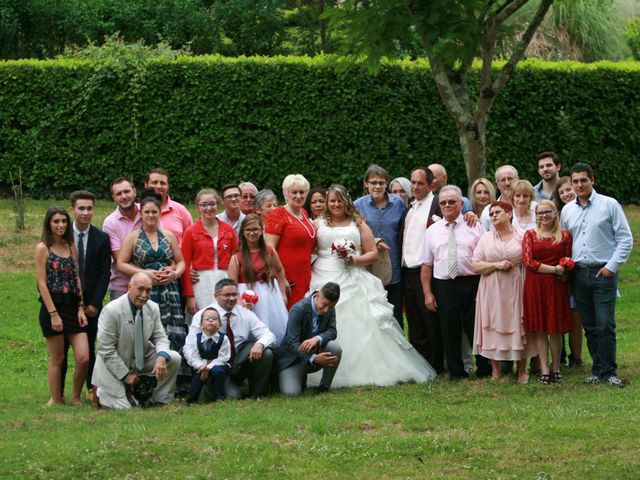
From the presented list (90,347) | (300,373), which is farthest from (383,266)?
(90,347)

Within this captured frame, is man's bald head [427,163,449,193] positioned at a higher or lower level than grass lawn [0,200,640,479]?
higher

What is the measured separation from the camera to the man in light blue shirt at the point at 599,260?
10.2 m

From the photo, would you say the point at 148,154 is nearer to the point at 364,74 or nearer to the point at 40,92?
the point at 40,92

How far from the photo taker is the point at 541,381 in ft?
34.4

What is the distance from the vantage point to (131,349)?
32.3 feet

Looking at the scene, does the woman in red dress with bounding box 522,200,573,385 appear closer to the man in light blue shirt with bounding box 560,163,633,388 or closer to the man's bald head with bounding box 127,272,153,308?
the man in light blue shirt with bounding box 560,163,633,388

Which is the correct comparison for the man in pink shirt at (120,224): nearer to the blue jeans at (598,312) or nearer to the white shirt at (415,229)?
the white shirt at (415,229)

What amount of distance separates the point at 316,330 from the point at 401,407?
4.13 ft

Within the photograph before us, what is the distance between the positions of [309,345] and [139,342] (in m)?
1.55

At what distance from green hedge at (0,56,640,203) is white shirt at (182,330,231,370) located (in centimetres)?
1033

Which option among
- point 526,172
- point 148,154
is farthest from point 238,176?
point 526,172

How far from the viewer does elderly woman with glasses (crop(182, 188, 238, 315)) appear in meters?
10.7

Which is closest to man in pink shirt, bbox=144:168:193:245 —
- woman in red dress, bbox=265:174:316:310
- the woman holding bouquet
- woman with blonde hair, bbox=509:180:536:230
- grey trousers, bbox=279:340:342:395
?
the woman holding bouquet

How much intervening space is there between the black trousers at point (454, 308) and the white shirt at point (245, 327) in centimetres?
169
